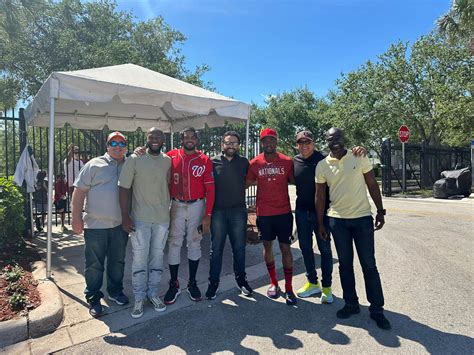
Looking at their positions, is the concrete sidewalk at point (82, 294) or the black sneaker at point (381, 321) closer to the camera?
the concrete sidewalk at point (82, 294)

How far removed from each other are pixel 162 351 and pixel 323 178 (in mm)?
2311

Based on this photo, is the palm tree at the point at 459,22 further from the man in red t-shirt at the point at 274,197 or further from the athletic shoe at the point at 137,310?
the athletic shoe at the point at 137,310

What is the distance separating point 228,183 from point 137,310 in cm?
171

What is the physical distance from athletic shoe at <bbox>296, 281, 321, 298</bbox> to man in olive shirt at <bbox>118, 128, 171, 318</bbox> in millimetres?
1645

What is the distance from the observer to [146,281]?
4.02m

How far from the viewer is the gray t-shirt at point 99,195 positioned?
152 inches

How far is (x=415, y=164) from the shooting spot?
21.5 metres

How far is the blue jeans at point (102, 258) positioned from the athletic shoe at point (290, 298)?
195cm

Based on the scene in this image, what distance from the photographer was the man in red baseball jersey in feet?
13.6

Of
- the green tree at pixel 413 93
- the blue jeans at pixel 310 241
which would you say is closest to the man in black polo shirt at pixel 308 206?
the blue jeans at pixel 310 241

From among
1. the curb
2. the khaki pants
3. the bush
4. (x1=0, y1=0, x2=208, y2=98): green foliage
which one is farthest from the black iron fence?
the curb

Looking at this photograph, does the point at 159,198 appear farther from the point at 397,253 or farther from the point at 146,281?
the point at 397,253

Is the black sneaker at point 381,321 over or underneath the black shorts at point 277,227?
underneath

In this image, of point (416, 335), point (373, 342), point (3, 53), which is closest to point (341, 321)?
point (373, 342)
